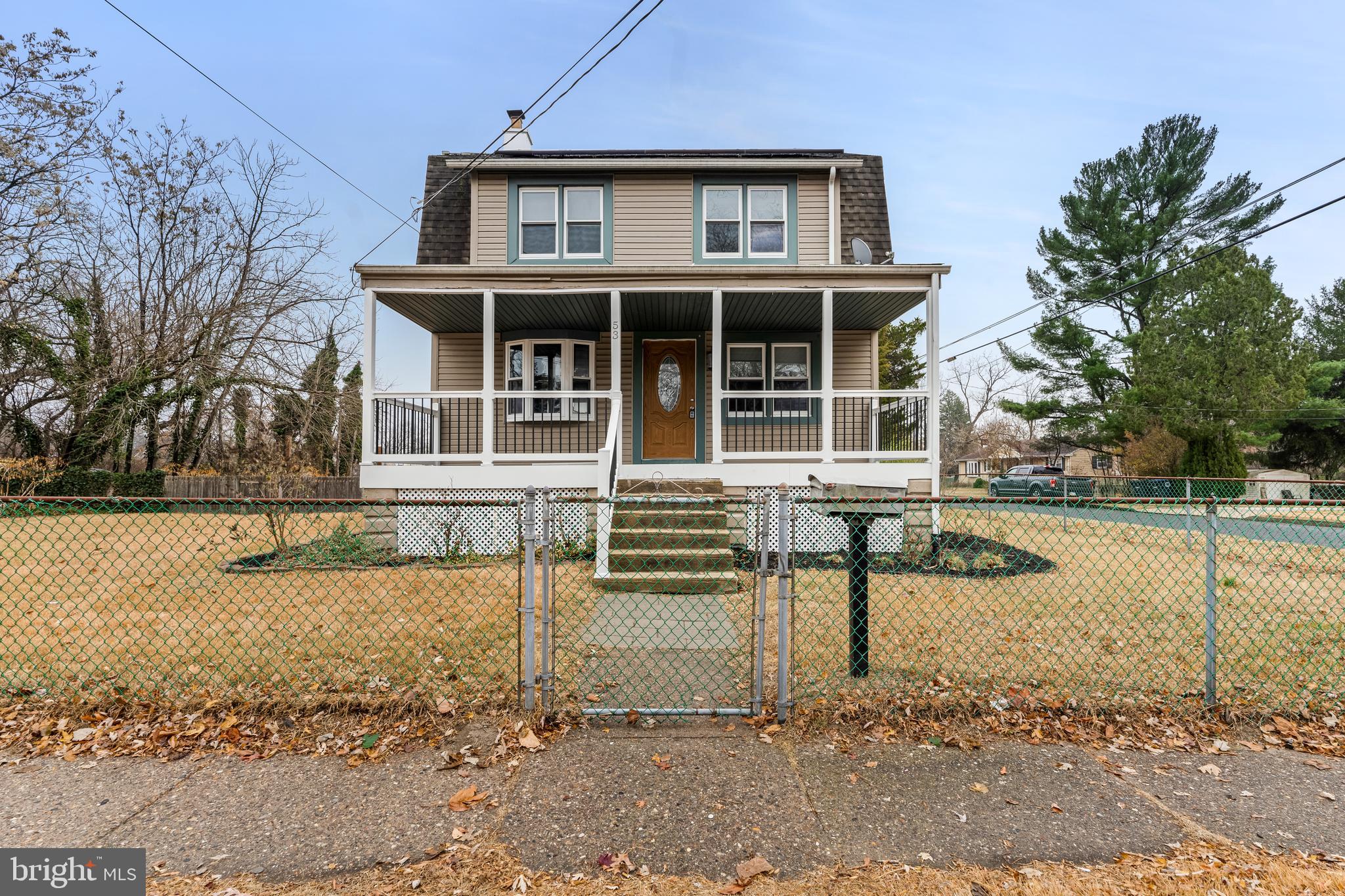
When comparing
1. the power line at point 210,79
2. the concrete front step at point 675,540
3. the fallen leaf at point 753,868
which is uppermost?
the power line at point 210,79

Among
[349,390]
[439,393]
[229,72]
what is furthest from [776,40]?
[349,390]

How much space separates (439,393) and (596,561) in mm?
3775

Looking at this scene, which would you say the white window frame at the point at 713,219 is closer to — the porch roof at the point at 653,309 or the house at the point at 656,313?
the house at the point at 656,313

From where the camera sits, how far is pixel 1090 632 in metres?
5.08

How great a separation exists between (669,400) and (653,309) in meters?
1.82

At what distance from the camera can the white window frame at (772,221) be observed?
11742mm

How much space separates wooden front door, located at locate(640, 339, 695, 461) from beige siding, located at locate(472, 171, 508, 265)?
339 centimetres

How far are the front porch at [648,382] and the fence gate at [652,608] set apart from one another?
1.05 meters

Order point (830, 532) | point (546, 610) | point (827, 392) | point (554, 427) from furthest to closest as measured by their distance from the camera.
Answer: point (554, 427) → point (827, 392) → point (830, 532) → point (546, 610)

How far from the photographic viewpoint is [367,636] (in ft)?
15.6

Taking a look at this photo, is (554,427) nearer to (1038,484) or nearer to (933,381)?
(933,381)

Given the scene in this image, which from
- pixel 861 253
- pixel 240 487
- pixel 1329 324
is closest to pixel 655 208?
pixel 861 253

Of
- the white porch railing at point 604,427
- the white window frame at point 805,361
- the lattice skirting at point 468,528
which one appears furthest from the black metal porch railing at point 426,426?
the white window frame at point 805,361

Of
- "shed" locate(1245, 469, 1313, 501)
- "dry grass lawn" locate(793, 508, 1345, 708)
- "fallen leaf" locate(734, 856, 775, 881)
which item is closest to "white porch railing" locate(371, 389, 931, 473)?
"dry grass lawn" locate(793, 508, 1345, 708)
